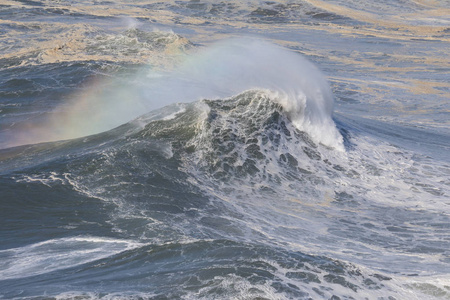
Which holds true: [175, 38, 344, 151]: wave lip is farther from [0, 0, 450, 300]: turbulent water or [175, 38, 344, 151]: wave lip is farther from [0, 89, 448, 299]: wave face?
[0, 89, 448, 299]: wave face

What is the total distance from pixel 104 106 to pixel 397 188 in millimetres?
8127

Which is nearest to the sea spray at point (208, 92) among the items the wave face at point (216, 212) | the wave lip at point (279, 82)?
the wave lip at point (279, 82)

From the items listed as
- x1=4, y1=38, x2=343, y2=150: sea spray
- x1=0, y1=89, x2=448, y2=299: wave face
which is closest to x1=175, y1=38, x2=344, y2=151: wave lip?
x1=4, y1=38, x2=343, y2=150: sea spray

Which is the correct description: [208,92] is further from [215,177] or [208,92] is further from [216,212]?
[216,212]

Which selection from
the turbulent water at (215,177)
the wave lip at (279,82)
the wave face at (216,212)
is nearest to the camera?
the wave face at (216,212)

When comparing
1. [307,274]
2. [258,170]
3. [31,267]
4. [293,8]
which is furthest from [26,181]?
[293,8]

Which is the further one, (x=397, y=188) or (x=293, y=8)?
(x=293, y=8)

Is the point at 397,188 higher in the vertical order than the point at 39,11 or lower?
lower

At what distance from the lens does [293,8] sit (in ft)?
148

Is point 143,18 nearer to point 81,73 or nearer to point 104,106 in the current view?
point 81,73

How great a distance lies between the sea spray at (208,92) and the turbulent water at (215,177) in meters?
0.06

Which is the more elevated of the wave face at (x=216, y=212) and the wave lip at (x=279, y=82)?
the wave lip at (x=279, y=82)

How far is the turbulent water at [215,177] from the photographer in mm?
6398

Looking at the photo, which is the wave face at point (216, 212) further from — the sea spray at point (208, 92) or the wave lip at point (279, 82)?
the sea spray at point (208, 92)
